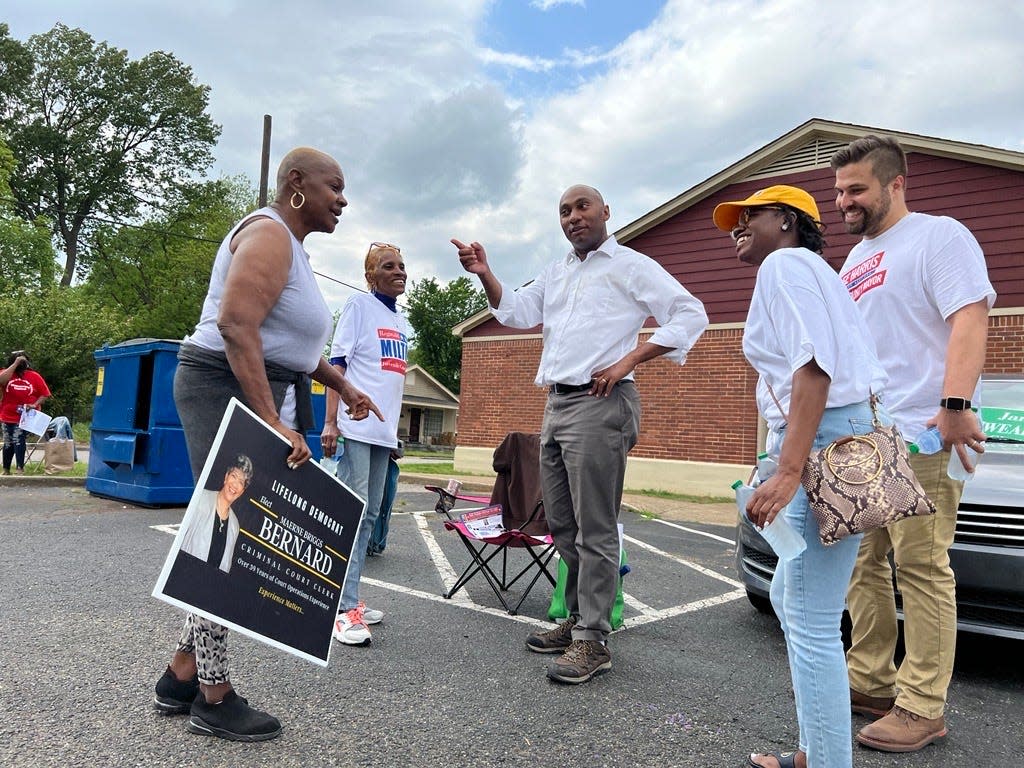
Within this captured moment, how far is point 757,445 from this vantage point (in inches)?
464

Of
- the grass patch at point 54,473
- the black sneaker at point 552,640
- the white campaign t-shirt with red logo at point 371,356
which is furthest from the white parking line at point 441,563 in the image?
the grass patch at point 54,473

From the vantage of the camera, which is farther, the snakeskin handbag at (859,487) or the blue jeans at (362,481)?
the blue jeans at (362,481)

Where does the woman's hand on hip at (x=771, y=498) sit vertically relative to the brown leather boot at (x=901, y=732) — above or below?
above

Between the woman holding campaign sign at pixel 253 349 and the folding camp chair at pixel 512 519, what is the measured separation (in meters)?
1.90

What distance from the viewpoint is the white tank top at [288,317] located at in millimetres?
2301

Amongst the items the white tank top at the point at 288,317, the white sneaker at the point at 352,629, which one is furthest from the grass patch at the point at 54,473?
the white tank top at the point at 288,317

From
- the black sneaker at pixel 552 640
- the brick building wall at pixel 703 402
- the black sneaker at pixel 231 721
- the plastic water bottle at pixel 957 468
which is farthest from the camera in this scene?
the brick building wall at pixel 703 402

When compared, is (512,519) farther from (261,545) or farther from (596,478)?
(261,545)

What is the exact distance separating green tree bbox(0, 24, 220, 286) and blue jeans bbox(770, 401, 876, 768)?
44646 millimetres

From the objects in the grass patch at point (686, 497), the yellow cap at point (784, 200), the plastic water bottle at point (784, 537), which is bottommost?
the grass patch at point (686, 497)

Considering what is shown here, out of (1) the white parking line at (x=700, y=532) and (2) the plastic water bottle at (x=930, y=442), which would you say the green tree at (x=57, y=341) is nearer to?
(1) the white parking line at (x=700, y=532)

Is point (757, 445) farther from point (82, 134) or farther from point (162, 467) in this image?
point (82, 134)

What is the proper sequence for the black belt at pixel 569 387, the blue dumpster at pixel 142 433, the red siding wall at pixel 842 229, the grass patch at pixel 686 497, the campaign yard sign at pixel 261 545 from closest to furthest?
1. the campaign yard sign at pixel 261 545
2. the black belt at pixel 569 387
3. the blue dumpster at pixel 142 433
4. the red siding wall at pixel 842 229
5. the grass patch at pixel 686 497

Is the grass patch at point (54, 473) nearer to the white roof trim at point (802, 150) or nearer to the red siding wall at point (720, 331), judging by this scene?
the red siding wall at point (720, 331)
